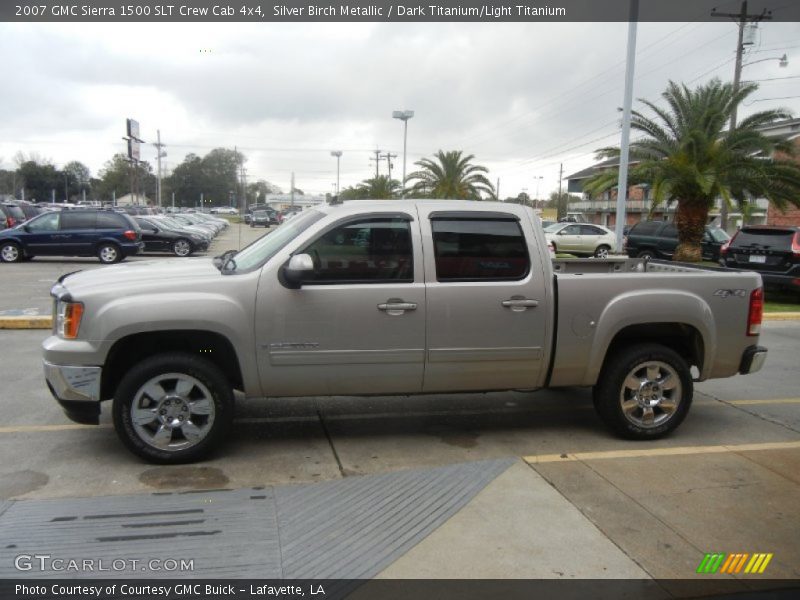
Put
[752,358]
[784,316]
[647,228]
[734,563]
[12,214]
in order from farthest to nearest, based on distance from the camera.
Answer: [12,214] → [647,228] → [784,316] → [752,358] → [734,563]

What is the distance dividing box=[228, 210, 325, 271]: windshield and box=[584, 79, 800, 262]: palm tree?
1595 centimetres

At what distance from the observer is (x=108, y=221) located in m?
19.9

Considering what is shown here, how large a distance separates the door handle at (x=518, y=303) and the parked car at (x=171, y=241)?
20.4m

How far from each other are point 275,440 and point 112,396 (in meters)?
1.24

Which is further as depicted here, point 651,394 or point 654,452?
point 651,394

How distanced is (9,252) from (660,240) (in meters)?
21.4

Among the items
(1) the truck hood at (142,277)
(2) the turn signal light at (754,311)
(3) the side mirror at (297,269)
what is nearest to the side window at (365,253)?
(3) the side mirror at (297,269)

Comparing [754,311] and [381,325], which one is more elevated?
[754,311]

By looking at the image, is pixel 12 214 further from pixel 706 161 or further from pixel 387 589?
pixel 387 589

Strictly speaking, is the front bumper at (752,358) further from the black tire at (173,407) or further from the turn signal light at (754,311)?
the black tire at (173,407)

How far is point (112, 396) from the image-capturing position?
4.65m

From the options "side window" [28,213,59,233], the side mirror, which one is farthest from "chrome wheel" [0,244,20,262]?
the side mirror

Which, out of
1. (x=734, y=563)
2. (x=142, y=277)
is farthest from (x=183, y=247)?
(x=734, y=563)

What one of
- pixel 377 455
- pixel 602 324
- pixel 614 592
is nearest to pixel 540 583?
pixel 614 592
